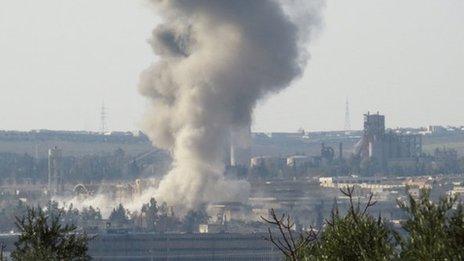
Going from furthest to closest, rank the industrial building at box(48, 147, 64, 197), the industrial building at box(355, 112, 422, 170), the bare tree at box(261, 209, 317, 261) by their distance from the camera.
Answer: the industrial building at box(355, 112, 422, 170), the industrial building at box(48, 147, 64, 197), the bare tree at box(261, 209, 317, 261)

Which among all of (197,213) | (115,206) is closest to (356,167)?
(115,206)

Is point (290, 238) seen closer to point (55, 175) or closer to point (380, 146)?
point (55, 175)

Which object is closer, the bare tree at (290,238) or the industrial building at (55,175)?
the bare tree at (290,238)

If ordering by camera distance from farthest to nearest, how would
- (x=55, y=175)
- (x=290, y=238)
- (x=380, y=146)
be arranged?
(x=380, y=146)
(x=55, y=175)
(x=290, y=238)

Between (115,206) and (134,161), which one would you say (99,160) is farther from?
(115,206)

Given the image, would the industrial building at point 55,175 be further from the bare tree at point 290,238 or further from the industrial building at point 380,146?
the bare tree at point 290,238

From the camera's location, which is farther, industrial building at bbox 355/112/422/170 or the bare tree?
industrial building at bbox 355/112/422/170

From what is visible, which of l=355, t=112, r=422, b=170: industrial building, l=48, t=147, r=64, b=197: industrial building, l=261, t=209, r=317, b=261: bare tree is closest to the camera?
l=261, t=209, r=317, b=261: bare tree

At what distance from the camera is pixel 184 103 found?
386 feet

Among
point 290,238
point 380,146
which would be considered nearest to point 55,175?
point 380,146

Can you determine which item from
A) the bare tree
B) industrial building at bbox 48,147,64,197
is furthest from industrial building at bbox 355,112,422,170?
the bare tree

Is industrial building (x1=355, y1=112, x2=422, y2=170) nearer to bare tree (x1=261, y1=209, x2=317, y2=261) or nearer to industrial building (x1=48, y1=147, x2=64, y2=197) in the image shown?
industrial building (x1=48, y1=147, x2=64, y2=197)

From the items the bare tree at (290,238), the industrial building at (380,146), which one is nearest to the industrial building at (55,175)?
the industrial building at (380,146)

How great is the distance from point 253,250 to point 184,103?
13318mm
